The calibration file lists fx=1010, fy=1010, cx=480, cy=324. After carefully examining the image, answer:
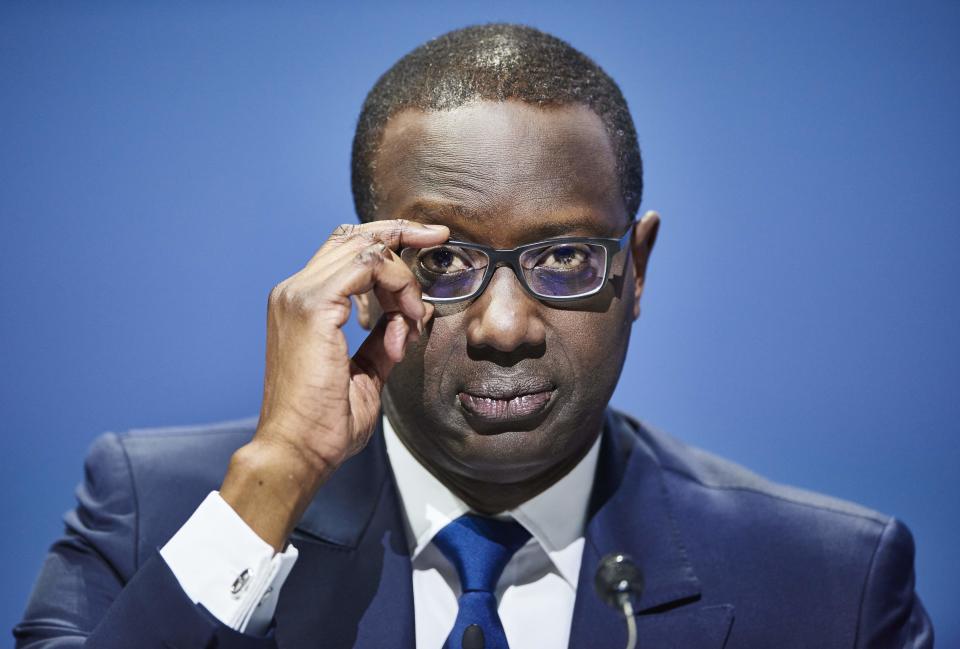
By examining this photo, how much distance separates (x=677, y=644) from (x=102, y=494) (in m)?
1.11

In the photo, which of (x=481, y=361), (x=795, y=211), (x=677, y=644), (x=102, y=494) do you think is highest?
(x=795, y=211)

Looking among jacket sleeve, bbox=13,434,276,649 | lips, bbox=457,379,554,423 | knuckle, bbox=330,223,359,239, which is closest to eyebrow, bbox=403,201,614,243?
knuckle, bbox=330,223,359,239

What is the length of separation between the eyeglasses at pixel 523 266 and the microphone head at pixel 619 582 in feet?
1.46

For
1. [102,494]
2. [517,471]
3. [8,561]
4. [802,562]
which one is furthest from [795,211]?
[8,561]

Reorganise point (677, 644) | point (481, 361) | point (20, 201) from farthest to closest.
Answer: point (20, 201) → point (677, 644) → point (481, 361)

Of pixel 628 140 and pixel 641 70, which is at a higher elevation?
pixel 641 70

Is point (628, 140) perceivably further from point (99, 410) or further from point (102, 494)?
point (99, 410)

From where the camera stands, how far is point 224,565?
140cm

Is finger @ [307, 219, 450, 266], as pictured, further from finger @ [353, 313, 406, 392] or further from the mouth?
the mouth

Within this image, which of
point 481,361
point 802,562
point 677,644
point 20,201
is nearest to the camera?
point 481,361

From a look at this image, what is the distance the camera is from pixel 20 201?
2.42 meters

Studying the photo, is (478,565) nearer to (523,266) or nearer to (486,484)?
(486,484)

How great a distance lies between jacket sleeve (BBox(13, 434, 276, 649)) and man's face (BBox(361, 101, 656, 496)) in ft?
1.55

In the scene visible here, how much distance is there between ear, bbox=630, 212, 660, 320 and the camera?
195 centimetres
